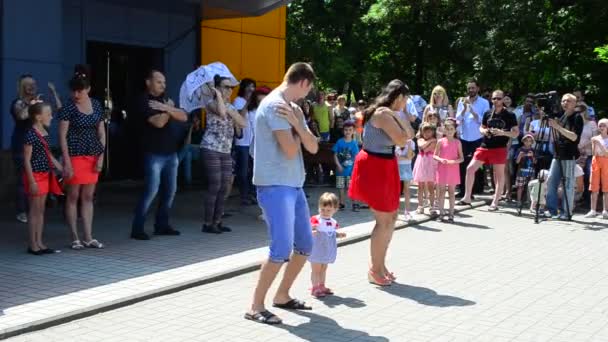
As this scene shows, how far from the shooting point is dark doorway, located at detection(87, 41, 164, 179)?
1464cm

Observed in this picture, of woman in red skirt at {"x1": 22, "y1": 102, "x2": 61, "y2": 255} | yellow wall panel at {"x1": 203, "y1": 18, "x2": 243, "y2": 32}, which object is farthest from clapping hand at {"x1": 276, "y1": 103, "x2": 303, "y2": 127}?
yellow wall panel at {"x1": 203, "y1": 18, "x2": 243, "y2": 32}

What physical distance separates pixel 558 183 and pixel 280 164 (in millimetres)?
7998

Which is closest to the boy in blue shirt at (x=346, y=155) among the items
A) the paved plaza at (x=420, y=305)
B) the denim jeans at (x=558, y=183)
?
the paved plaza at (x=420, y=305)

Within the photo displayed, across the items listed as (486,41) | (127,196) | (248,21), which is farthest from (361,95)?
(127,196)

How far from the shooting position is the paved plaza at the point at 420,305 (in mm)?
5879

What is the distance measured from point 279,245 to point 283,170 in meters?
0.55

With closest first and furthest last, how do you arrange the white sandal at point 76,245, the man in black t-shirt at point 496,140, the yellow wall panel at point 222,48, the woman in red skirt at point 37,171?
1. the woman in red skirt at point 37,171
2. the white sandal at point 76,245
3. the man in black t-shirt at point 496,140
4. the yellow wall panel at point 222,48

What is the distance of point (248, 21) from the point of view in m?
16.9

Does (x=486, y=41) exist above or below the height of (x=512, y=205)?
above

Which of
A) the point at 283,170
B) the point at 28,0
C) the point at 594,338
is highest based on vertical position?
the point at 28,0

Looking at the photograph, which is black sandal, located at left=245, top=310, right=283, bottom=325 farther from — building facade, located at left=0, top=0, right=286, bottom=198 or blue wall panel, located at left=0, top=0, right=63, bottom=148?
blue wall panel, located at left=0, top=0, right=63, bottom=148

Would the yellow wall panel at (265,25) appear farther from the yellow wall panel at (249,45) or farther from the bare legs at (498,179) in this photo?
the bare legs at (498,179)

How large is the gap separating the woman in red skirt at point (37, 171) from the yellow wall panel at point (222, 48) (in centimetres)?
768

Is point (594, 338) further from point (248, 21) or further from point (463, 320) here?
point (248, 21)
